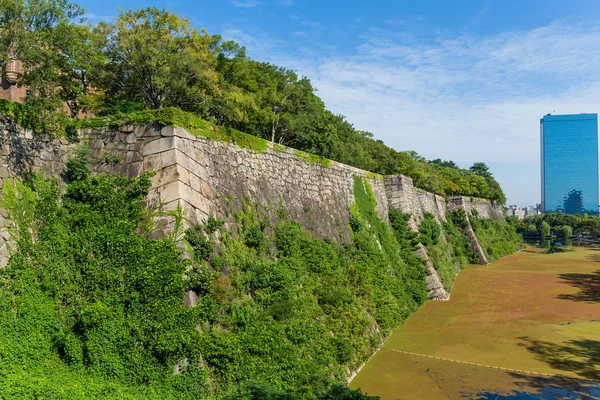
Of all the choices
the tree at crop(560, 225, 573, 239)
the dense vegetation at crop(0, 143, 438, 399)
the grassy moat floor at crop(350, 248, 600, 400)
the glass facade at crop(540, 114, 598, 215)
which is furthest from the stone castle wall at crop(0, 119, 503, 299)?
the glass facade at crop(540, 114, 598, 215)

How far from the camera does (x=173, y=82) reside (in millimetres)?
14492

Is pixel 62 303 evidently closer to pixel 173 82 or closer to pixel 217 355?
pixel 217 355

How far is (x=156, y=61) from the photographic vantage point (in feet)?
45.9

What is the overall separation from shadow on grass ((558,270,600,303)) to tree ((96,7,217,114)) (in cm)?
1934

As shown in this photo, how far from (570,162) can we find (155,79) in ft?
593

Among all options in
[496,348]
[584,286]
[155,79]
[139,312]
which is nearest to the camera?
[139,312]

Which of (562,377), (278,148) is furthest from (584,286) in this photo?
(278,148)

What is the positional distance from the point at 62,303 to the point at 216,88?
1197 centimetres

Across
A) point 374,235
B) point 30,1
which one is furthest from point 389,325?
point 30,1

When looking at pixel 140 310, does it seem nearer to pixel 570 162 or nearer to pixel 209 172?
pixel 209 172

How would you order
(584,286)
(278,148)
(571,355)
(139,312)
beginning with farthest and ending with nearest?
(584,286)
(278,148)
(571,355)
(139,312)

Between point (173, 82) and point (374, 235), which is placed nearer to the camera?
point (173, 82)

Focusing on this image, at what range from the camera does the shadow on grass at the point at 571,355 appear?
10221 mm

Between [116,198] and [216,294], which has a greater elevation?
[116,198]
